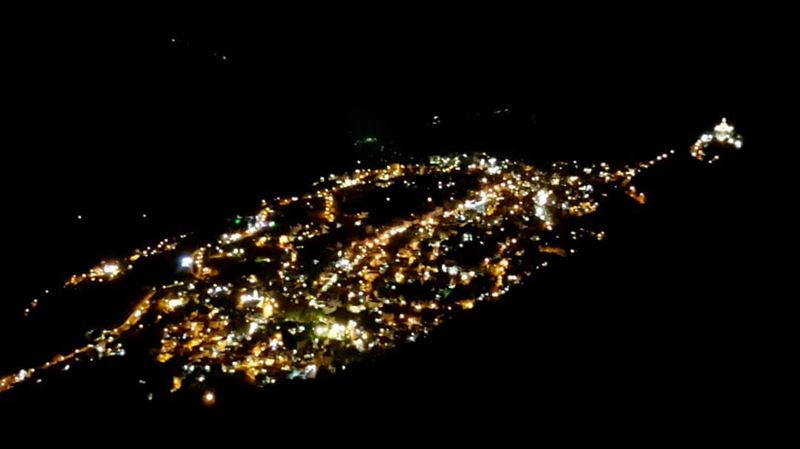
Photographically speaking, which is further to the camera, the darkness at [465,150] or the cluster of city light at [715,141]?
the cluster of city light at [715,141]

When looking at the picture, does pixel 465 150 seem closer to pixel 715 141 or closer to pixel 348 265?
pixel 348 265

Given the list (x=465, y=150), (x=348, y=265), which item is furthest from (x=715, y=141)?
(x=348, y=265)

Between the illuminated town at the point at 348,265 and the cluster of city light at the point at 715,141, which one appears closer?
the illuminated town at the point at 348,265

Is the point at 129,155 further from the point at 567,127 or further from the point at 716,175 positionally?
the point at 716,175

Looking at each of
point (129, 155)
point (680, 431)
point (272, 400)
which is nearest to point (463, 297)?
point (272, 400)

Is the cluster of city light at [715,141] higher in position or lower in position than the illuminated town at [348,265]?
higher
